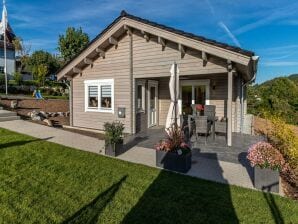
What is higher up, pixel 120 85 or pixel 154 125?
pixel 120 85

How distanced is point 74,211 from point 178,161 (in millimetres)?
2850

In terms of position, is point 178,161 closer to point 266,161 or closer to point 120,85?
point 266,161

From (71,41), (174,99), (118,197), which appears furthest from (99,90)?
(71,41)

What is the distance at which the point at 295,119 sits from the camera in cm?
1900

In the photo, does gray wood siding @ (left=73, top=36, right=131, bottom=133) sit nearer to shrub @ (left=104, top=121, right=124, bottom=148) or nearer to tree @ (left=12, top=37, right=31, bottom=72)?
shrub @ (left=104, top=121, right=124, bottom=148)

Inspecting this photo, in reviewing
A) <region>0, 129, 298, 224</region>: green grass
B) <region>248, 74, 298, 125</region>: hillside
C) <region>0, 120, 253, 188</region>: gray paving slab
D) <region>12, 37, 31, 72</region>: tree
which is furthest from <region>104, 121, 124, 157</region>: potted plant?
<region>12, 37, 31, 72</region>: tree

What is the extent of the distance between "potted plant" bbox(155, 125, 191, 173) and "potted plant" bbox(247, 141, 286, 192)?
62.6 inches

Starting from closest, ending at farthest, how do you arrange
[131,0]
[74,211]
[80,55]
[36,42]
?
1. [74,211]
2. [80,55]
3. [131,0]
4. [36,42]

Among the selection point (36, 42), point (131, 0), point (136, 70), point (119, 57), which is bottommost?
point (136, 70)

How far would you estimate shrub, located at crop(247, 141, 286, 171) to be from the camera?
4.84 meters

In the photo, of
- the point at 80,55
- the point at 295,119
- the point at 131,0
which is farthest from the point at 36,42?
the point at 295,119

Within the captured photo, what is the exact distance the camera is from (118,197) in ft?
14.6

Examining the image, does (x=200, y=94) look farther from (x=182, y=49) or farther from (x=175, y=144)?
(x=175, y=144)

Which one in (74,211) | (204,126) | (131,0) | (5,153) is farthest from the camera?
(131,0)
